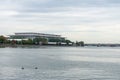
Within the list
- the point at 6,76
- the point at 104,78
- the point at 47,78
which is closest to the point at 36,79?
the point at 47,78

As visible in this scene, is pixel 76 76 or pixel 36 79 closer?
pixel 36 79

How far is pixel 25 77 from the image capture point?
4184 centimetres

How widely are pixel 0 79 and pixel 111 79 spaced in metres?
12.5

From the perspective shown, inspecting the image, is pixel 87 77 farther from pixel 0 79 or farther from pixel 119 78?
pixel 0 79

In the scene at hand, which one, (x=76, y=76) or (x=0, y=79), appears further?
(x=76, y=76)

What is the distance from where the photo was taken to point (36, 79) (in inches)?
1582

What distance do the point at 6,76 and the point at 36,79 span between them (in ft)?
14.6

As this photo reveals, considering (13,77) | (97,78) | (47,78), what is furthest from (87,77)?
(13,77)

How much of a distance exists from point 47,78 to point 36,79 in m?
1.74

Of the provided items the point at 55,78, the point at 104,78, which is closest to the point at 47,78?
the point at 55,78

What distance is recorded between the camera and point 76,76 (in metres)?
43.6

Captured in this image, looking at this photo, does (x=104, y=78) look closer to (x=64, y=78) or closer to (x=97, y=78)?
(x=97, y=78)

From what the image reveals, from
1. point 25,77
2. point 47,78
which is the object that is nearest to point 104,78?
point 47,78

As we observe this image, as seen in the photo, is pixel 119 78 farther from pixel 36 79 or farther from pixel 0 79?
pixel 0 79
